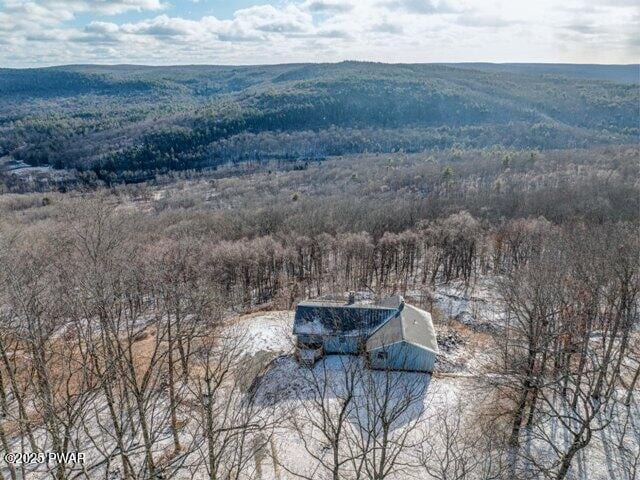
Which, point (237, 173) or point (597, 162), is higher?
point (597, 162)

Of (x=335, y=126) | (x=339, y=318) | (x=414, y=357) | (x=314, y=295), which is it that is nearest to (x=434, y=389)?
(x=414, y=357)

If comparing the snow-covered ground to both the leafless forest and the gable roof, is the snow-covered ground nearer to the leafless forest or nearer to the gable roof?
the leafless forest

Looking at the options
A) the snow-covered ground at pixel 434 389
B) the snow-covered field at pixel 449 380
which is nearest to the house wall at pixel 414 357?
the snow-covered ground at pixel 434 389

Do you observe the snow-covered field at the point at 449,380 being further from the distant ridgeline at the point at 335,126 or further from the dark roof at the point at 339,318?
the distant ridgeline at the point at 335,126

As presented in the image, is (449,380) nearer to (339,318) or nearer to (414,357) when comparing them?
(414,357)

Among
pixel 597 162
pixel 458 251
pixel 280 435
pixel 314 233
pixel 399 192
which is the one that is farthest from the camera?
pixel 597 162

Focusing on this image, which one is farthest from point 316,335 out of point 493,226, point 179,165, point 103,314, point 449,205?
point 179,165

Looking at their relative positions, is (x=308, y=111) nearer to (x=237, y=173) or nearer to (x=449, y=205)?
(x=237, y=173)
